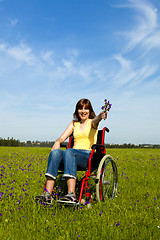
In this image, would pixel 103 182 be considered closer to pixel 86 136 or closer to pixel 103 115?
pixel 86 136

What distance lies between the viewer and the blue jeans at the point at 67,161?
4289 mm

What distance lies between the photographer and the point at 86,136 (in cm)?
507

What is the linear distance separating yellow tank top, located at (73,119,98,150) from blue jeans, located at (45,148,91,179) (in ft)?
1.35

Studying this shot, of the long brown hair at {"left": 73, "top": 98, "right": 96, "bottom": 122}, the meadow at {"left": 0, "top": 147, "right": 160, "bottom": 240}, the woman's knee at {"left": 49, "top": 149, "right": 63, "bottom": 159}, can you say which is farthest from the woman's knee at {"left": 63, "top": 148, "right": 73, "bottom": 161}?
the long brown hair at {"left": 73, "top": 98, "right": 96, "bottom": 122}

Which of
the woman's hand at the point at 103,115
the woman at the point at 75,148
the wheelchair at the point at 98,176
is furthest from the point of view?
the woman's hand at the point at 103,115

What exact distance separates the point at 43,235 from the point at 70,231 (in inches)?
14.4

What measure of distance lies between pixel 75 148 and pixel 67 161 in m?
0.71

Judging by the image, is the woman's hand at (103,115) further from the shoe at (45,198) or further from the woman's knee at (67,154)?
the shoe at (45,198)

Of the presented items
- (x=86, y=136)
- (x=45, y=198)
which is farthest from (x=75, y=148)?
(x=45, y=198)

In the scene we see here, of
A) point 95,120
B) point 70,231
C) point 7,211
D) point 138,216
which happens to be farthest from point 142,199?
point 7,211

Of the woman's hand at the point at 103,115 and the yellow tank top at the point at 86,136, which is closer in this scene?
the woman's hand at the point at 103,115

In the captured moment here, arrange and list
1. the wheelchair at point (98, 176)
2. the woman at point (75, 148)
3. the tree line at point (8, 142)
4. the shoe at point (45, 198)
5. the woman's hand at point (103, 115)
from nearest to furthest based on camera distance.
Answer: the shoe at point (45, 198)
the woman at point (75, 148)
the wheelchair at point (98, 176)
the woman's hand at point (103, 115)
the tree line at point (8, 142)

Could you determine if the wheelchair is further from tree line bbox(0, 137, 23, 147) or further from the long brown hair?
tree line bbox(0, 137, 23, 147)

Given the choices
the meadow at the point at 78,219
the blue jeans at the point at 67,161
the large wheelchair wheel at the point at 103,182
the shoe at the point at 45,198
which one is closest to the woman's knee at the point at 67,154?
the blue jeans at the point at 67,161
